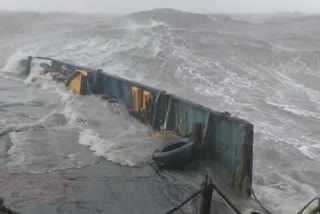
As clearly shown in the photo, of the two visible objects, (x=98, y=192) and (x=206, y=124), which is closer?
(x=98, y=192)

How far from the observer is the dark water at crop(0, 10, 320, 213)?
9.09 meters

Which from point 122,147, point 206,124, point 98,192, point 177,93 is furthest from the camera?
point 177,93

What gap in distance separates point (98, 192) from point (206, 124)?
255cm

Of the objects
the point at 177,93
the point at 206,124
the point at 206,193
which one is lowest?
the point at 177,93

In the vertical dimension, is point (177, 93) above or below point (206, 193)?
below

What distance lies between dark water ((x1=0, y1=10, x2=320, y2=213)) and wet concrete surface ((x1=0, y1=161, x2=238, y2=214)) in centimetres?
46

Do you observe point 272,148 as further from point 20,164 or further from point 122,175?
point 20,164

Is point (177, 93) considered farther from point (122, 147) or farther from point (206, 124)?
point (206, 124)

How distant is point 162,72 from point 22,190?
13193 mm

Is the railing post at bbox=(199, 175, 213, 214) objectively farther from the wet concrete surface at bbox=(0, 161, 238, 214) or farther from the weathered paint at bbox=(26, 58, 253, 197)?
the weathered paint at bbox=(26, 58, 253, 197)

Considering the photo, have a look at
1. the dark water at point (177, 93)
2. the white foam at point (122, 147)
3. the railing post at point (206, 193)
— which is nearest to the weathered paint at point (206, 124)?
the dark water at point (177, 93)

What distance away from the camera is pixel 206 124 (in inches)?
344

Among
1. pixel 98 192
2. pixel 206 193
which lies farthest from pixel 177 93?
pixel 206 193

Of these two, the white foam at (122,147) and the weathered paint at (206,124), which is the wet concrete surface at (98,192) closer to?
the white foam at (122,147)
